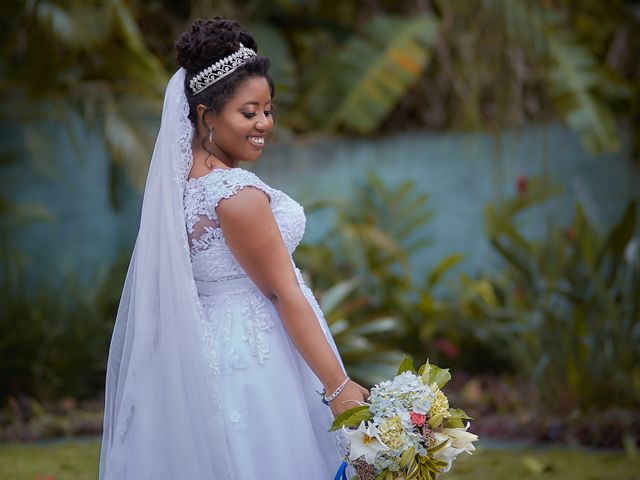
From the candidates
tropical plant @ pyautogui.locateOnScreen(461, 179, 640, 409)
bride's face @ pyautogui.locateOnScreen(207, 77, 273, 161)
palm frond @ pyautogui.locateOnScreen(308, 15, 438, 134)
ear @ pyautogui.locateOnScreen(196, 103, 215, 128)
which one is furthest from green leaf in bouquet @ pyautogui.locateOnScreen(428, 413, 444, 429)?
palm frond @ pyautogui.locateOnScreen(308, 15, 438, 134)

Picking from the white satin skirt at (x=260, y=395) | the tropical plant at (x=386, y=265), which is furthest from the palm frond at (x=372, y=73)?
the white satin skirt at (x=260, y=395)

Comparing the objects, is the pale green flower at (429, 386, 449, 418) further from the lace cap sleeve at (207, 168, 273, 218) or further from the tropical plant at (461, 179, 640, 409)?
the tropical plant at (461, 179, 640, 409)

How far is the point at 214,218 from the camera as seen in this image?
126 inches

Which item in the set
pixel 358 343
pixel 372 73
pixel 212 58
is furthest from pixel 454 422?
pixel 372 73

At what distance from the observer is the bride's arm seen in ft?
10.2

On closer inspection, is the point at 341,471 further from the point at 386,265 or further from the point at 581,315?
the point at 386,265

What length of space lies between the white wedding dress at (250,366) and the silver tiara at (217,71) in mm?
278

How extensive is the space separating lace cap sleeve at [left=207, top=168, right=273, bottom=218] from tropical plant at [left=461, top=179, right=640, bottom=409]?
12.4 ft

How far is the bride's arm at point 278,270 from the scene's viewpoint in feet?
10.2

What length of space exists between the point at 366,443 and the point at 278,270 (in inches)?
23.1

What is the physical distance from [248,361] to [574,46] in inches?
286

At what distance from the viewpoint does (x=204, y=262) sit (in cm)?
326

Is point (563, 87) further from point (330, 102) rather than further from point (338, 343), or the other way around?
point (338, 343)

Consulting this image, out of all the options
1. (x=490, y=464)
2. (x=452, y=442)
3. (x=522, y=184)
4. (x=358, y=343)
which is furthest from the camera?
(x=522, y=184)
